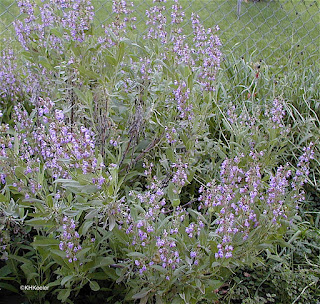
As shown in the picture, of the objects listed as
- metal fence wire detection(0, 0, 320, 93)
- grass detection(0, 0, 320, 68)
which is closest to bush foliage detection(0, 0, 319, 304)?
metal fence wire detection(0, 0, 320, 93)

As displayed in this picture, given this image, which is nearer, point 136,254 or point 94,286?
point 136,254

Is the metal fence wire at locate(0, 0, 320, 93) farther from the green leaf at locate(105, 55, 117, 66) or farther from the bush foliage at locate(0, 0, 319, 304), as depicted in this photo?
the green leaf at locate(105, 55, 117, 66)

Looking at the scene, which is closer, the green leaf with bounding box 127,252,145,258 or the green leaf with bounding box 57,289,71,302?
the green leaf with bounding box 127,252,145,258

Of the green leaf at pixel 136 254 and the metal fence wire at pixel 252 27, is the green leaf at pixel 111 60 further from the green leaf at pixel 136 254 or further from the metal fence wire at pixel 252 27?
the metal fence wire at pixel 252 27

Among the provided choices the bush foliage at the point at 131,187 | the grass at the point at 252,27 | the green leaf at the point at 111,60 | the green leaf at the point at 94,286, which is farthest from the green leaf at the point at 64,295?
the grass at the point at 252,27

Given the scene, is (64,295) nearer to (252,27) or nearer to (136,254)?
(136,254)

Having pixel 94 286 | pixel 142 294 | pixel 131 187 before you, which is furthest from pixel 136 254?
pixel 131 187

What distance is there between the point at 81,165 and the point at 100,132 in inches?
27.0

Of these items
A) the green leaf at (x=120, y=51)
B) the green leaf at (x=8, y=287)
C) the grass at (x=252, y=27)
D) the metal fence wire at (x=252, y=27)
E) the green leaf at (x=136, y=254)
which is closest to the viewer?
the green leaf at (x=136, y=254)

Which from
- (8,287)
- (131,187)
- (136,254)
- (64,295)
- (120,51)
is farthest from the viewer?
(131,187)

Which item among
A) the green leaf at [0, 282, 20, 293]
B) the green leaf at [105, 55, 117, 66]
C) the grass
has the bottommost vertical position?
the grass

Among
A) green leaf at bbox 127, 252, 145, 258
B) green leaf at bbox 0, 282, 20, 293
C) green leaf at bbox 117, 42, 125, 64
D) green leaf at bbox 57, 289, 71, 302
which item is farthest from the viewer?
green leaf at bbox 117, 42, 125, 64

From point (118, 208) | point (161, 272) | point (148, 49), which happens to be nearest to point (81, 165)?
point (118, 208)

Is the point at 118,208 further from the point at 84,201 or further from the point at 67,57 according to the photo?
Answer: the point at 67,57
